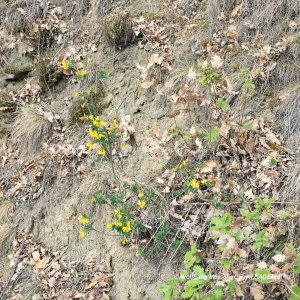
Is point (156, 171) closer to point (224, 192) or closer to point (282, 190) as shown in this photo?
point (224, 192)

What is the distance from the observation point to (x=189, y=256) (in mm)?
2828

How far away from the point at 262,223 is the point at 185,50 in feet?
8.70

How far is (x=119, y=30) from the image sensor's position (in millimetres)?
5855

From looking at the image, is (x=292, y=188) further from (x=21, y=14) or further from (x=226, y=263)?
(x=21, y=14)

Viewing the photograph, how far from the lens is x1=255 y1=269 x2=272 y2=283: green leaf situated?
247 centimetres

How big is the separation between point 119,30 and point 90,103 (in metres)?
1.21

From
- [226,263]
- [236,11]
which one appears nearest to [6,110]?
[236,11]

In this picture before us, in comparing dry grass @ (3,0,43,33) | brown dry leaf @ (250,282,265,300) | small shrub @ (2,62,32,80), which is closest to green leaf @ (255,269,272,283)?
brown dry leaf @ (250,282,265,300)

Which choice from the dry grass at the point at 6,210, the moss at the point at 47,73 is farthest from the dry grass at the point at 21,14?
the dry grass at the point at 6,210

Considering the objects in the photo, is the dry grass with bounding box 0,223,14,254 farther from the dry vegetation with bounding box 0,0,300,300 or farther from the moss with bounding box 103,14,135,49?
the moss with bounding box 103,14,135,49

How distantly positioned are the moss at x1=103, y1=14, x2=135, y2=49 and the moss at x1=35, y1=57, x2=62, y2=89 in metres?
0.98

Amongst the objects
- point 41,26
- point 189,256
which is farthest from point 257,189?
point 41,26

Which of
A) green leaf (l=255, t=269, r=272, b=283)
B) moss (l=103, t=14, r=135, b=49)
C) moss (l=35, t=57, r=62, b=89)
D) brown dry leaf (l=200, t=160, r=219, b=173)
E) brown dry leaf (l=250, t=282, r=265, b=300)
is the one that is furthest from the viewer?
moss (l=35, t=57, r=62, b=89)

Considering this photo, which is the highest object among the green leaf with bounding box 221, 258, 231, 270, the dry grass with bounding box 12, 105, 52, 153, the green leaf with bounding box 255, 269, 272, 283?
the green leaf with bounding box 255, 269, 272, 283
